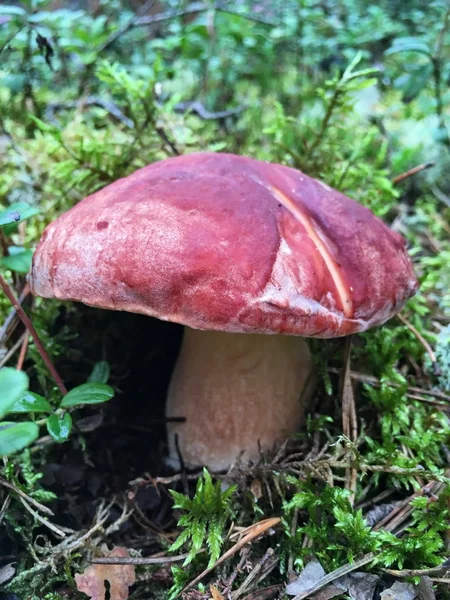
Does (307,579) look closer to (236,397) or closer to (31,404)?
(236,397)

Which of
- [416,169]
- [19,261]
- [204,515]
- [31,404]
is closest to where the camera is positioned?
[31,404]

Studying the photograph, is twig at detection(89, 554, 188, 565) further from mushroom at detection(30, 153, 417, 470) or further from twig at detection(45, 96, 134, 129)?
twig at detection(45, 96, 134, 129)

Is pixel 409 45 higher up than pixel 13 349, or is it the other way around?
pixel 409 45

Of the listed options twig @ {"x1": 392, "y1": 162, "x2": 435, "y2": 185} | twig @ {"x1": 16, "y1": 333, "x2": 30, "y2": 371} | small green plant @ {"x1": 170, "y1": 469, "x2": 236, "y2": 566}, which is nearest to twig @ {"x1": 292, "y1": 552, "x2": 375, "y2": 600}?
small green plant @ {"x1": 170, "y1": 469, "x2": 236, "y2": 566}

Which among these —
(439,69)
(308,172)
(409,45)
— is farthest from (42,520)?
(439,69)

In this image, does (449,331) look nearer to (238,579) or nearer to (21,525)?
(238,579)

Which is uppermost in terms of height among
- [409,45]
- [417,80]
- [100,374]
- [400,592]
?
[409,45]
